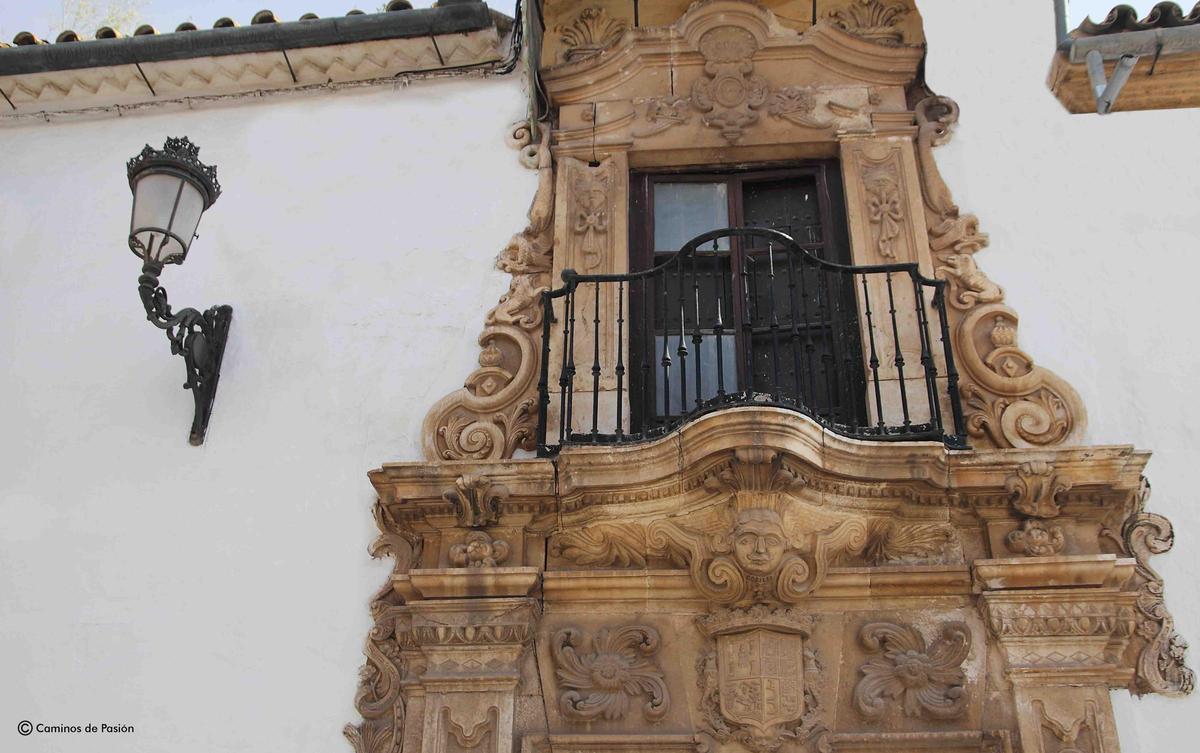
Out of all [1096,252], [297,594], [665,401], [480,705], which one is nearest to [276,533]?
[297,594]

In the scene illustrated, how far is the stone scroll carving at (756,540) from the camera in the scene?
4.73 m

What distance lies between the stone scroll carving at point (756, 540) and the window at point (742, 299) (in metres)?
0.43

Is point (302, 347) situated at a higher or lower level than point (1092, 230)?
lower

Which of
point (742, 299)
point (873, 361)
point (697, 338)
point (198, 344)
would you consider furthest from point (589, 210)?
point (198, 344)

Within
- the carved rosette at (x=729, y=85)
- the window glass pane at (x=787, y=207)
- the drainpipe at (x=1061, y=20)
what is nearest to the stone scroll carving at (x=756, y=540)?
the window glass pane at (x=787, y=207)

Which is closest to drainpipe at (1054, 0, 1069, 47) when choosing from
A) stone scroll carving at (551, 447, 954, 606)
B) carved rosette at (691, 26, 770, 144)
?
carved rosette at (691, 26, 770, 144)

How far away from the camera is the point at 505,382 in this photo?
18.3ft

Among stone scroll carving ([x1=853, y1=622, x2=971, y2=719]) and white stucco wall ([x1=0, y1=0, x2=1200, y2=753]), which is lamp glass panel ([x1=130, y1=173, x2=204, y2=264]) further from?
stone scroll carving ([x1=853, y1=622, x2=971, y2=719])

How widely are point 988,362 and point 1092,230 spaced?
85 cm

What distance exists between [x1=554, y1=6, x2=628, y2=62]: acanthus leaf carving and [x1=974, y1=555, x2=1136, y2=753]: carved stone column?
10.8 feet

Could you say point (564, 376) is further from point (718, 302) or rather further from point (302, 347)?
point (302, 347)

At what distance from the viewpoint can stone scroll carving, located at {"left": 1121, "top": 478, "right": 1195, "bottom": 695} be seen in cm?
462

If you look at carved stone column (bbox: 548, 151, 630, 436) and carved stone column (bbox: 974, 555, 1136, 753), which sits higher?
carved stone column (bbox: 548, 151, 630, 436)

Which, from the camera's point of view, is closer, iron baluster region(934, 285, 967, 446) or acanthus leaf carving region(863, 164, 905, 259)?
iron baluster region(934, 285, 967, 446)
